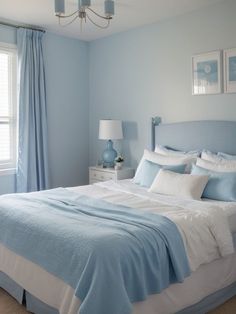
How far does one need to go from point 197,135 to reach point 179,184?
34.4 inches

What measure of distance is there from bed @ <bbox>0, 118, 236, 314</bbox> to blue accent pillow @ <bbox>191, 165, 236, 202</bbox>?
0.11 m

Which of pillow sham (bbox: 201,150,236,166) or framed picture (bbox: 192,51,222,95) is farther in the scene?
framed picture (bbox: 192,51,222,95)

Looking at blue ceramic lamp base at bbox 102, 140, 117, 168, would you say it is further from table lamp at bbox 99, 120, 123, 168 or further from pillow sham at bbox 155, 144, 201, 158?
pillow sham at bbox 155, 144, 201, 158

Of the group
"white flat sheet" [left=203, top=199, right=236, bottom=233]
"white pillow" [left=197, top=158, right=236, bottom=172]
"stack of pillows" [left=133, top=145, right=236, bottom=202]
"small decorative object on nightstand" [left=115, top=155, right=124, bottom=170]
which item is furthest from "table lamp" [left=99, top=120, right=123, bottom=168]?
"white flat sheet" [left=203, top=199, right=236, bottom=233]

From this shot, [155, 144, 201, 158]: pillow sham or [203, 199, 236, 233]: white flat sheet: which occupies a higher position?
[155, 144, 201, 158]: pillow sham

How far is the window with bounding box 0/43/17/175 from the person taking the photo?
4.61 metres

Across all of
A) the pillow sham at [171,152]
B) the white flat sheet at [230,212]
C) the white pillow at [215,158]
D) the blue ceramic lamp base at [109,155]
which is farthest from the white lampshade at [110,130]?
the white flat sheet at [230,212]

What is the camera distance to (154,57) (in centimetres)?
453

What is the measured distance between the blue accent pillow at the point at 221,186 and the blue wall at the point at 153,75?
0.82 metres

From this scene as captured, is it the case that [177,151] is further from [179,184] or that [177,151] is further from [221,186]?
[221,186]

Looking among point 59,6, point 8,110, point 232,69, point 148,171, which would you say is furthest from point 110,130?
point 59,6

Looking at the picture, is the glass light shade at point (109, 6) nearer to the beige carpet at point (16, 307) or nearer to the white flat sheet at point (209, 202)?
the white flat sheet at point (209, 202)

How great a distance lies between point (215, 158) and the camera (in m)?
3.59

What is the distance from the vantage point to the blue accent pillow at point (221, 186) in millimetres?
3148
